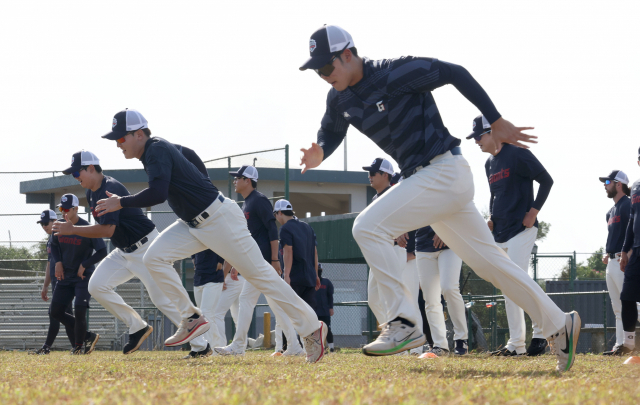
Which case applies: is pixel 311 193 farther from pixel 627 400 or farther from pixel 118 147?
pixel 627 400

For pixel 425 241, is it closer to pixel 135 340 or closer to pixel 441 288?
pixel 441 288

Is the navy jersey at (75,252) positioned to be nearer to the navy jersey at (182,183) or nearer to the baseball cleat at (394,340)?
the navy jersey at (182,183)

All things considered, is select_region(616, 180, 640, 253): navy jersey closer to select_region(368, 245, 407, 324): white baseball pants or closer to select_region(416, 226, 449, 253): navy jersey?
select_region(416, 226, 449, 253): navy jersey

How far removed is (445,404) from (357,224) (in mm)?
2220

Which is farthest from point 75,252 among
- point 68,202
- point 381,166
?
point 381,166

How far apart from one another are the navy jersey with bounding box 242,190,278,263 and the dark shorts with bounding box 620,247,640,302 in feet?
14.2

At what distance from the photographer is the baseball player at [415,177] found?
15.1ft

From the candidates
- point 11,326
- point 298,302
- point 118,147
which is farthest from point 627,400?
point 11,326

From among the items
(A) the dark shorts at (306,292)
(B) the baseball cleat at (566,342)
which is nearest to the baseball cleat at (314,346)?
(B) the baseball cleat at (566,342)

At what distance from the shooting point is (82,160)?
8773mm

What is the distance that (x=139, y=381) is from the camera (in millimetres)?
3768

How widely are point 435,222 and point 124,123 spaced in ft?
11.3

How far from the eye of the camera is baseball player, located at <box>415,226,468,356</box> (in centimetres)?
785

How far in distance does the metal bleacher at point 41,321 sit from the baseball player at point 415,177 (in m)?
14.1
